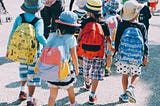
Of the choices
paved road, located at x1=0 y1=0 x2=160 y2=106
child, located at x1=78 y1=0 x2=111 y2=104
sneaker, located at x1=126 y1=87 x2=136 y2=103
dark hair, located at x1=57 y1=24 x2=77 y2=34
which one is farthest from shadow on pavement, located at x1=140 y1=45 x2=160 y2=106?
dark hair, located at x1=57 y1=24 x2=77 y2=34

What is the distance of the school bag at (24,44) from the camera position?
4.99 m

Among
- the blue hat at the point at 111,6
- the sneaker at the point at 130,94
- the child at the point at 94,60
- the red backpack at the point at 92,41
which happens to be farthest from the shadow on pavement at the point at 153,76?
the blue hat at the point at 111,6

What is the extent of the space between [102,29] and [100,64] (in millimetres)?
552

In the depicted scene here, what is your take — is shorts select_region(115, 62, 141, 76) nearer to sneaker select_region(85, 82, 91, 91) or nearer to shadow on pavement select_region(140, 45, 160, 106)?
shadow on pavement select_region(140, 45, 160, 106)

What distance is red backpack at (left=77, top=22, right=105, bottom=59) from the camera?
5.28m

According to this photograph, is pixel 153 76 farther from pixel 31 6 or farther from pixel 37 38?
pixel 31 6

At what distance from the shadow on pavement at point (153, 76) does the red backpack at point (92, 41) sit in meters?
1.27

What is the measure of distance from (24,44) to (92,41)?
1007 mm

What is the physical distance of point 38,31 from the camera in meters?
5.06

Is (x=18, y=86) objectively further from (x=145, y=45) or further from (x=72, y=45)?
(x=145, y=45)

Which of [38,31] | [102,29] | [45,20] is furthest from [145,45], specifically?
[45,20]

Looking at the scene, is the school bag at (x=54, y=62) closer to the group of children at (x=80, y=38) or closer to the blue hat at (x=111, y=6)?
the group of children at (x=80, y=38)

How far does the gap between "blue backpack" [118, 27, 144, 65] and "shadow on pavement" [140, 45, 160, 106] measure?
0.85 meters

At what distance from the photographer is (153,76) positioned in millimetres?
7074
